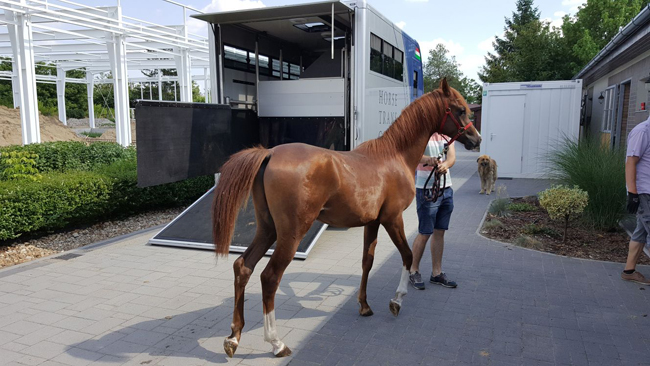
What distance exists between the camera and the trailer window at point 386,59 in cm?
765

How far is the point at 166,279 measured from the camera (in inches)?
196

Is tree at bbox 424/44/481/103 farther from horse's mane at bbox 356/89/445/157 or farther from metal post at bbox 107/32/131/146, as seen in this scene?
horse's mane at bbox 356/89/445/157

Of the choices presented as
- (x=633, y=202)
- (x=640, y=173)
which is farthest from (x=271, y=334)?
(x=640, y=173)

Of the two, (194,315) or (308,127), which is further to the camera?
(308,127)

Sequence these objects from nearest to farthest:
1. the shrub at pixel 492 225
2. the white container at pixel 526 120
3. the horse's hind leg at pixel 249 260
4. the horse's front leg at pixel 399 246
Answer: the horse's hind leg at pixel 249 260, the horse's front leg at pixel 399 246, the shrub at pixel 492 225, the white container at pixel 526 120

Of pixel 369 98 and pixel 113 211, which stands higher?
pixel 369 98

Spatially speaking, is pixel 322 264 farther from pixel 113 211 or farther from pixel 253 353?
pixel 113 211

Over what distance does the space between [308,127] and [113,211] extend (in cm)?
376

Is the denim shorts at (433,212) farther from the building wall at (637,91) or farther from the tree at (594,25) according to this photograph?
the tree at (594,25)

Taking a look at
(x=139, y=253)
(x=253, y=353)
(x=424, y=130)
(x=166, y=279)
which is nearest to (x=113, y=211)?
(x=139, y=253)

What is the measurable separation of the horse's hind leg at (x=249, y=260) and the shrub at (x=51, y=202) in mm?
4246

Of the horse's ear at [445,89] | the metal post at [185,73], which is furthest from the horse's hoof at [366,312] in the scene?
the metal post at [185,73]

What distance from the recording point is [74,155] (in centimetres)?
1126

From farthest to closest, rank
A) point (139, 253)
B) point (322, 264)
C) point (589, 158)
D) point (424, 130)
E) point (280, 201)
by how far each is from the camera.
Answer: point (589, 158)
point (139, 253)
point (322, 264)
point (424, 130)
point (280, 201)
